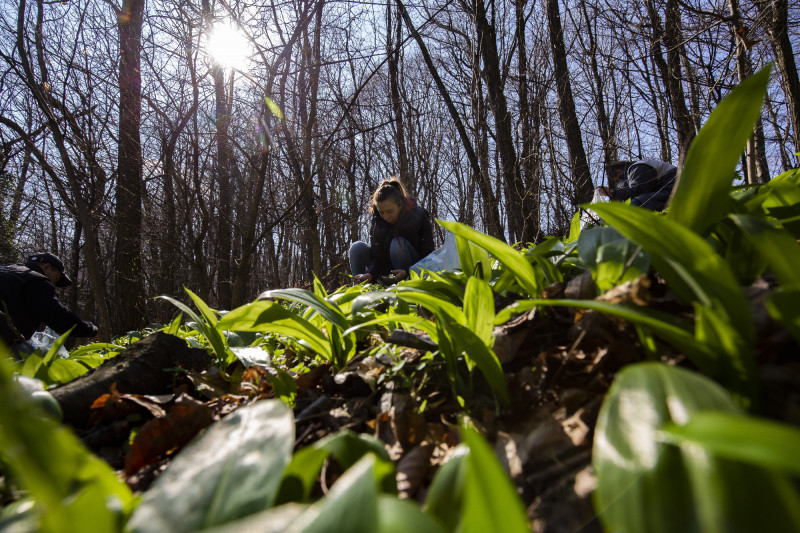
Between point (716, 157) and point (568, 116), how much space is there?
553cm

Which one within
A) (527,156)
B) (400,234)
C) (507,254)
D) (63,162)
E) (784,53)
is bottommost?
(507,254)

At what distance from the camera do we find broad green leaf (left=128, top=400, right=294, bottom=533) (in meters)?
0.45

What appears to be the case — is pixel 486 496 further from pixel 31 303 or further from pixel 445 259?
pixel 31 303

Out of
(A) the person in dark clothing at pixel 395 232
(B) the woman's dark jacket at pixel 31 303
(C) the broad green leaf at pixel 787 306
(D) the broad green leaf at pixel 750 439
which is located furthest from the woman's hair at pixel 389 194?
(D) the broad green leaf at pixel 750 439

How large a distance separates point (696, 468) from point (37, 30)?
681 cm

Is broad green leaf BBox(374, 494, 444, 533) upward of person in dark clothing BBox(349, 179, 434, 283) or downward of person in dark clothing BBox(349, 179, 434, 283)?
downward

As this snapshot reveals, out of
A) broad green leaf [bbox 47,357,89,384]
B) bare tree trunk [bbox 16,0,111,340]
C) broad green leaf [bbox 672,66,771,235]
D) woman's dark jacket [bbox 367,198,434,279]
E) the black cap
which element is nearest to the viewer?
broad green leaf [bbox 672,66,771,235]

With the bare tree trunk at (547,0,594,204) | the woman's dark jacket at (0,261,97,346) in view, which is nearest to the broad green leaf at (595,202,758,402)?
the bare tree trunk at (547,0,594,204)

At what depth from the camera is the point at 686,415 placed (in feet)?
1.28

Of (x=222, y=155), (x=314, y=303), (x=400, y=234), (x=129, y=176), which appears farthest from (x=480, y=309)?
(x=222, y=155)

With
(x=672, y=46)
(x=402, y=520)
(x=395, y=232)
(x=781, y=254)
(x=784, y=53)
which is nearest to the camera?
(x=402, y=520)

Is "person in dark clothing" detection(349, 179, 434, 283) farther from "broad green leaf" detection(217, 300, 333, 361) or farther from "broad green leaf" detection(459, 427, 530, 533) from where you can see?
"broad green leaf" detection(459, 427, 530, 533)

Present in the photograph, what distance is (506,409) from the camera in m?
0.80

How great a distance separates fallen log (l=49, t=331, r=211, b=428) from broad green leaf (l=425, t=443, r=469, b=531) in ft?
3.20
